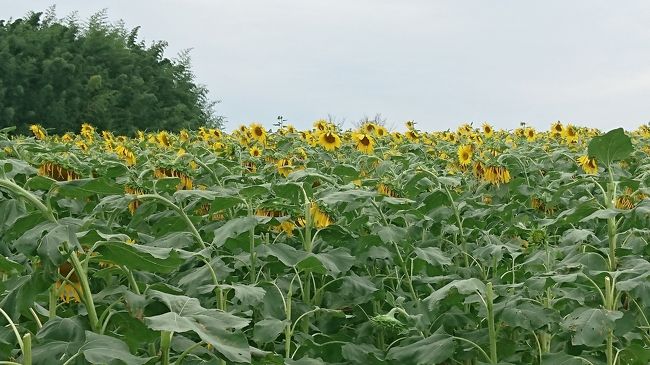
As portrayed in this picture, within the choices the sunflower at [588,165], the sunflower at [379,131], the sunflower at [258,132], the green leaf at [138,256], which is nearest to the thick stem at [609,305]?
the green leaf at [138,256]

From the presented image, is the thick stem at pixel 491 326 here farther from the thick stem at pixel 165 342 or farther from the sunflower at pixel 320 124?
the sunflower at pixel 320 124

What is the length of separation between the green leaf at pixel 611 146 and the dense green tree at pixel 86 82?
24.2 meters

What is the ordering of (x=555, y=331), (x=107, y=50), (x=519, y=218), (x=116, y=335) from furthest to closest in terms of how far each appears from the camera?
(x=107, y=50)
(x=519, y=218)
(x=555, y=331)
(x=116, y=335)

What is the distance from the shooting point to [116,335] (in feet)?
7.18

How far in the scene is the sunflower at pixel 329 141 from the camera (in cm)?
618

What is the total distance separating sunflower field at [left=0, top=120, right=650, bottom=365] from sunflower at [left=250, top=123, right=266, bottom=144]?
8.55 feet

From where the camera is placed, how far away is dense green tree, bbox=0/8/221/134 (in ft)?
87.5

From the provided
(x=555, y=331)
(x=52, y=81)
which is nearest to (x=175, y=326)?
(x=555, y=331)

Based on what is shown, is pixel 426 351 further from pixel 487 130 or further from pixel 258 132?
pixel 487 130

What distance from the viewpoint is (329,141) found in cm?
623

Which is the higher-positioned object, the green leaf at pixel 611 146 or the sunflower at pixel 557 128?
the sunflower at pixel 557 128

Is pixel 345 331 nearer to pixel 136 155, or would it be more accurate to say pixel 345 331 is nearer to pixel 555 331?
pixel 555 331

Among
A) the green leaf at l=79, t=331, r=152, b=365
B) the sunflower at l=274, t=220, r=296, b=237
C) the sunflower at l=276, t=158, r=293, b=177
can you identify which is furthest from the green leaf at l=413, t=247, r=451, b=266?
the green leaf at l=79, t=331, r=152, b=365

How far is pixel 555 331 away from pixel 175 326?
1445 millimetres
